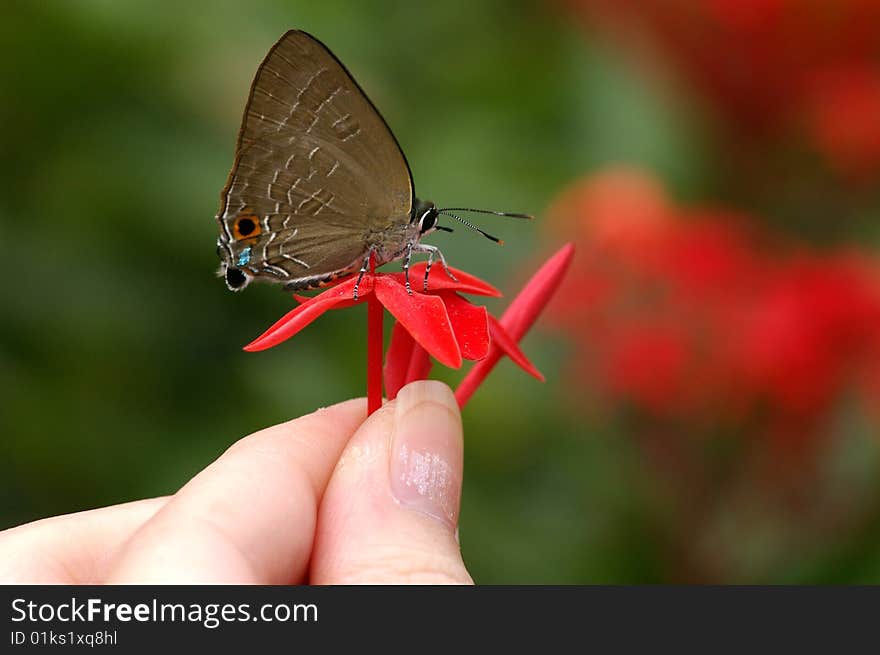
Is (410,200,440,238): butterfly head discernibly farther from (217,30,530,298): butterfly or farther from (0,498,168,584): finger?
(0,498,168,584): finger

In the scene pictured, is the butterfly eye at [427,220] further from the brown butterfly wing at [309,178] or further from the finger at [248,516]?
the finger at [248,516]

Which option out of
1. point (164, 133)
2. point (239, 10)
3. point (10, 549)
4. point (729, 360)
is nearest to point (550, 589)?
point (10, 549)

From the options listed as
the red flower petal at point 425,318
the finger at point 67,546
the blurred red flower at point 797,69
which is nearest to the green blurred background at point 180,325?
the blurred red flower at point 797,69

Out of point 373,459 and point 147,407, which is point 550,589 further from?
point 147,407

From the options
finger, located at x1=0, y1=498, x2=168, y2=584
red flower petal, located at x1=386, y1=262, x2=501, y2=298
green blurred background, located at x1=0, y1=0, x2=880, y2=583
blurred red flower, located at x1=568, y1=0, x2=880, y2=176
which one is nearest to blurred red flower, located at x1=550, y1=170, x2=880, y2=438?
green blurred background, located at x1=0, y1=0, x2=880, y2=583

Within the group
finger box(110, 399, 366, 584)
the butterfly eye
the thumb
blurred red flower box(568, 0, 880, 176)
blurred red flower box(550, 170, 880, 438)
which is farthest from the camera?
blurred red flower box(568, 0, 880, 176)

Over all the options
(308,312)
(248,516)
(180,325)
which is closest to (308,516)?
(248,516)
